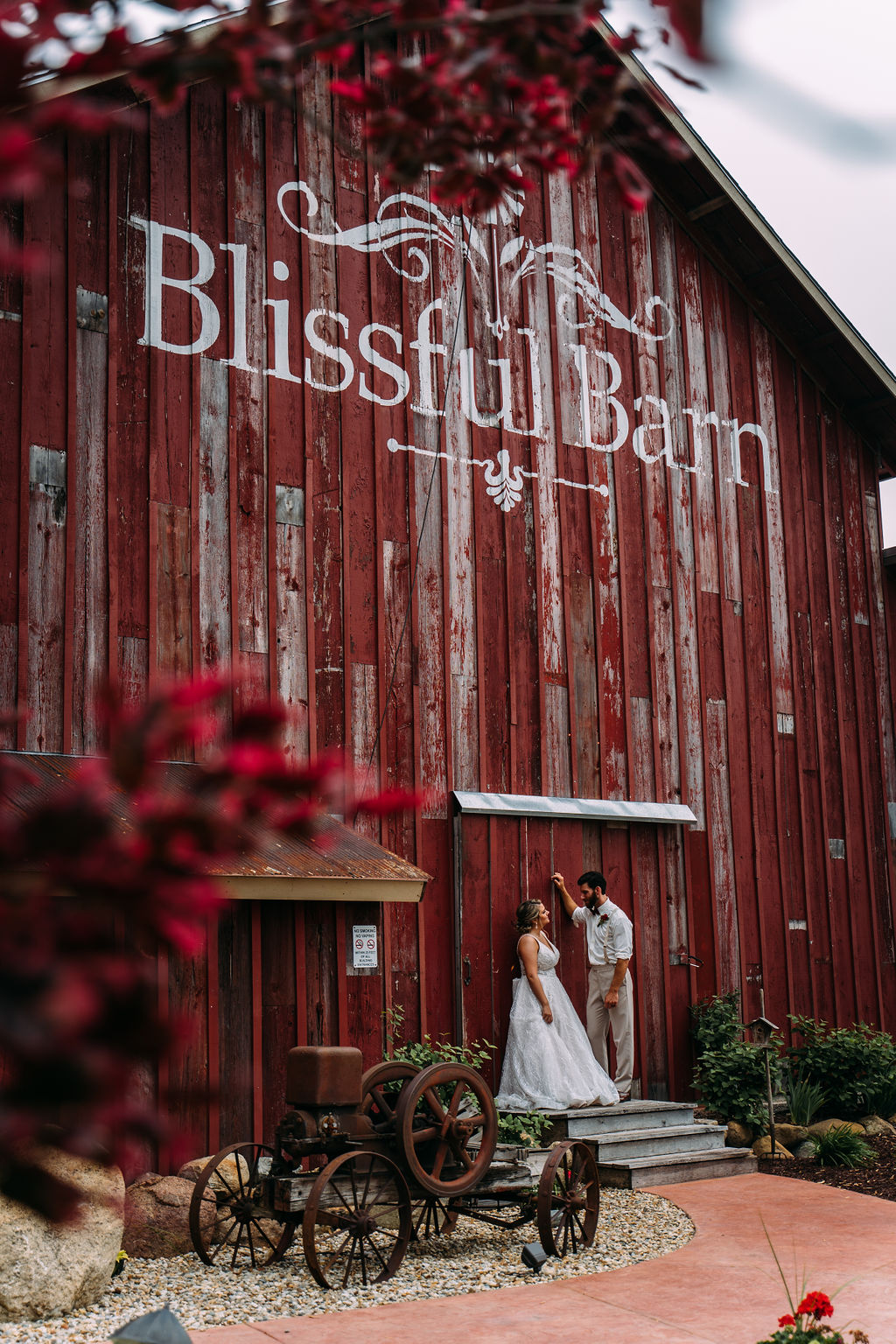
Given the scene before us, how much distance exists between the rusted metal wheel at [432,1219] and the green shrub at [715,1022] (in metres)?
3.65

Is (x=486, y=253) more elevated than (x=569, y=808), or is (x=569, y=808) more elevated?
(x=486, y=253)

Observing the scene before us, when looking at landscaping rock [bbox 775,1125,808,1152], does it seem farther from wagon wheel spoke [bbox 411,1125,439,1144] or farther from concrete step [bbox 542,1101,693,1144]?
wagon wheel spoke [bbox 411,1125,439,1144]

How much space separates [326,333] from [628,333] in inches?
130

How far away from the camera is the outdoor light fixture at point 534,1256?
6602mm

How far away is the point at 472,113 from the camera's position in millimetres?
2186

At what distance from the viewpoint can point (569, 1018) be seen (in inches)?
388

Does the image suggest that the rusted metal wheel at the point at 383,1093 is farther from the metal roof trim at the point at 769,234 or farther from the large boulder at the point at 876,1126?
the metal roof trim at the point at 769,234

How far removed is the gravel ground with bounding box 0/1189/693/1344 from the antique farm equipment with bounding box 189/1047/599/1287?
0.11 metres

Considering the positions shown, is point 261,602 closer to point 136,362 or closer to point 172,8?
point 136,362

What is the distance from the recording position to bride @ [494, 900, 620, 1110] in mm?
9445

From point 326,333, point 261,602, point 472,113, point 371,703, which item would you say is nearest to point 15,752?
point 261,602

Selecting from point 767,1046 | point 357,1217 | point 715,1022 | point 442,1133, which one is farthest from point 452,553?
point 357,1217

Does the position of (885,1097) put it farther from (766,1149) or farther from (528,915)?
(528,915)

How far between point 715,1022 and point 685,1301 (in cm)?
497
